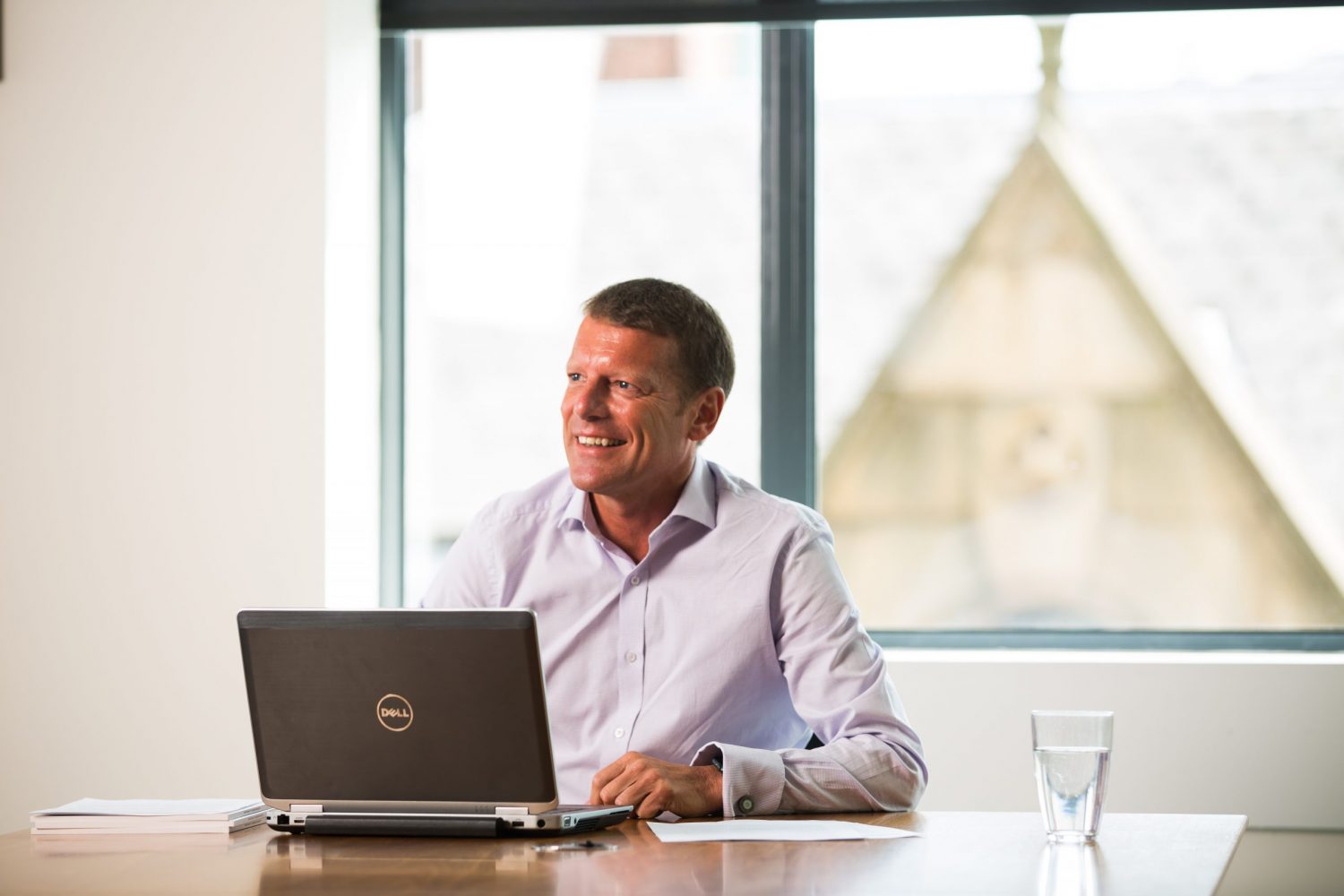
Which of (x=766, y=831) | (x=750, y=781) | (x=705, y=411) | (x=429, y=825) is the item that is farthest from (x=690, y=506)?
(x=429, y=825)

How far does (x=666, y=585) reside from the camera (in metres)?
2.16

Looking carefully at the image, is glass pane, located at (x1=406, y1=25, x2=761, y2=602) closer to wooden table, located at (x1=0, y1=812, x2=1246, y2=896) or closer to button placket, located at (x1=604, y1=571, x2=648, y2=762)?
button placket, located at (x1=604, y1=571, x2=648, y2=762)

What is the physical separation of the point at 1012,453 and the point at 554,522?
1470mm

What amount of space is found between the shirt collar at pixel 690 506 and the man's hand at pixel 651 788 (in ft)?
1.61

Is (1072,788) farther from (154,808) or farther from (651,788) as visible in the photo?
(154,808)

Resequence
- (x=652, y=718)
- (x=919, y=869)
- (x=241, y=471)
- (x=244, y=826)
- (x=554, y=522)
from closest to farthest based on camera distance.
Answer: (x=919, y=869), (x=244, y=826), (x=652, y=718), (x=554, y=522), (x=241, y=471)

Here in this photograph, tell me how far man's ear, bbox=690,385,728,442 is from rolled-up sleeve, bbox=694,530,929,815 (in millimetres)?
273

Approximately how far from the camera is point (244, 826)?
5.68ft

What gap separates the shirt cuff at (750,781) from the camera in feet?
5.84

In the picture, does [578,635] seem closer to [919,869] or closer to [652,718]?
[652,718]

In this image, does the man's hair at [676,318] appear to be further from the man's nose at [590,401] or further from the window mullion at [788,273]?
the window mullion at [788,273]

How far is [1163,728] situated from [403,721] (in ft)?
6.54

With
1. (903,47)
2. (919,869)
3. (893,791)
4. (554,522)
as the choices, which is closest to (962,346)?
(903,47)

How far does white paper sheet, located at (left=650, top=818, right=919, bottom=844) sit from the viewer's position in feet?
5.29
